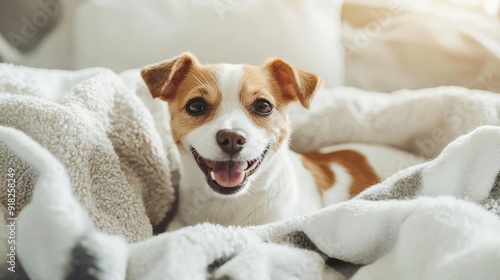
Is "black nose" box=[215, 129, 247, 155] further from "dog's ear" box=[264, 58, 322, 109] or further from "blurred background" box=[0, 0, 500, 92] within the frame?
"blurred background" box=[0, 0, 500, 92]

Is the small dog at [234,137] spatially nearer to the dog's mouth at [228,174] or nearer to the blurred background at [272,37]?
the dog's mouth at [228,174]

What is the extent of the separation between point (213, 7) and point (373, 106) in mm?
617

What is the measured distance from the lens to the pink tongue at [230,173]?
108cm

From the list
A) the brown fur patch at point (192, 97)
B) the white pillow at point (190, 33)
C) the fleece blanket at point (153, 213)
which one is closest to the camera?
the fleece blanket at point (153, 213)

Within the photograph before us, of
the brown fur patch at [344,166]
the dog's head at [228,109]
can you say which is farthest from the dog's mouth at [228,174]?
the brown fur patch at [344,166]

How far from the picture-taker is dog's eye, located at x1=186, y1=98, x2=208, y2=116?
114 centimetres

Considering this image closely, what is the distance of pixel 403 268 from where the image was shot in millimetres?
672

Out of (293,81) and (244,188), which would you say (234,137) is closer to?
(244,188)

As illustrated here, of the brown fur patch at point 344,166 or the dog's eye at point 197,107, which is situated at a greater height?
the dog's eye at point 197,107

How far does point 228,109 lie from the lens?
1.12m

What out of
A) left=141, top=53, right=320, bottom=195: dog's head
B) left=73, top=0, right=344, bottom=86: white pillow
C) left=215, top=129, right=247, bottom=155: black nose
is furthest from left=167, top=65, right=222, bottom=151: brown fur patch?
left=73, top=0, right=344, bottom=86: white pillow

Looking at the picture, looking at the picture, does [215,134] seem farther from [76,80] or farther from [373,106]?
[373,106]

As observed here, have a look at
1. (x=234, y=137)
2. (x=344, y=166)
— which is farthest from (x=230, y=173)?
(x=344, y=166)

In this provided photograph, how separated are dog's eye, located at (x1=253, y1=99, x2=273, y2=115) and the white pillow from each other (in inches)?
19.1
